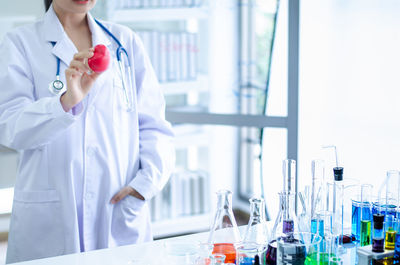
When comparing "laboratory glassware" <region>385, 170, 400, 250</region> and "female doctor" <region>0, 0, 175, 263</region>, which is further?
"female doctor" <region>0, 0, 175, 263</region>

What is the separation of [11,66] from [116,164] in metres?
0.48

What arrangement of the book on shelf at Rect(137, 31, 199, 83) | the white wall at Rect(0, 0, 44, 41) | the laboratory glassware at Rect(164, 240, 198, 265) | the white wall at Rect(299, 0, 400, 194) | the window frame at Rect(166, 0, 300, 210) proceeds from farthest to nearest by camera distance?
1. the book on shelf at Rect(137, 31, 199, 83)
2. the white wall at Rect(0, 0, 44, 41)
3. the window frame at Rect(166, 0, 300, 210)
4. the white wall at Rect(299, 0, 400, 194)
5. the laboratory glassware at Rect(164, 240, 198, 265)

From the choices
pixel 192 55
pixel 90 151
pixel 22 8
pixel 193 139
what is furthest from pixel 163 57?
pixel 90 151

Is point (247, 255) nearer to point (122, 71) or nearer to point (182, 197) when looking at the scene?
point (122, 71)

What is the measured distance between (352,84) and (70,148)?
1324 millimetres

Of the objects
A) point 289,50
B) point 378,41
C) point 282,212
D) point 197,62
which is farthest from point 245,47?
point 282,212

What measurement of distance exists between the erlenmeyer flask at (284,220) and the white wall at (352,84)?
3.75 feet

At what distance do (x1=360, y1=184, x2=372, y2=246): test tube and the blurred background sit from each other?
100 centimetres

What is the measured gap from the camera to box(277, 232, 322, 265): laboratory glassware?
1083 mm

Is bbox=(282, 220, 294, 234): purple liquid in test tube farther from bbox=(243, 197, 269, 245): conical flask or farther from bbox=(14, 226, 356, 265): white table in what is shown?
bbox=(14, 226, 356, 265): white table

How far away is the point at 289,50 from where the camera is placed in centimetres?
236

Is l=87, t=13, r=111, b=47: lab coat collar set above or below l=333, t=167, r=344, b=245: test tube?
above

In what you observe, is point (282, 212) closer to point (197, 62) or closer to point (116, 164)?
point (116, 164)

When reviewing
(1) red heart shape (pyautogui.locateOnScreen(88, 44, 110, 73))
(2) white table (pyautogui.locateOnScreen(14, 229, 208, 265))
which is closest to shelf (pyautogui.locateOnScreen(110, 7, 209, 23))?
(1) red heart shape (pyautogui.locateOnScreen(88, 44, 110, 73))
